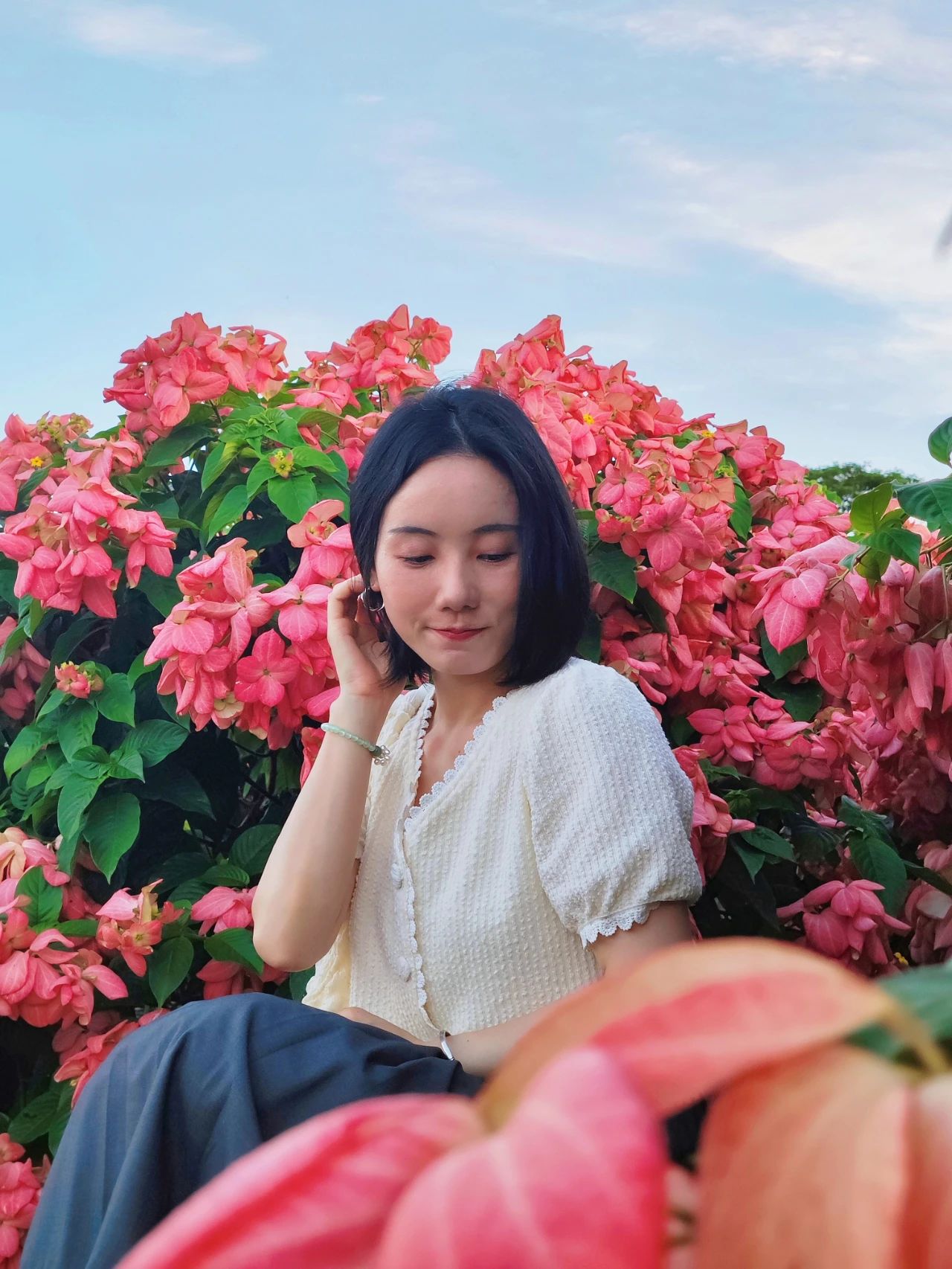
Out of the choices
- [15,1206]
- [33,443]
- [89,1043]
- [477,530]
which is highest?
[33,443]

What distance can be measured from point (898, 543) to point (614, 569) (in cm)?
59

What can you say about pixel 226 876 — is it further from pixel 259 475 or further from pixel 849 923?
pixel 849 923

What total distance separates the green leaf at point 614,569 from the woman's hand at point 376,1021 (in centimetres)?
74

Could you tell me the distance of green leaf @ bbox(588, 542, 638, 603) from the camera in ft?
6.90

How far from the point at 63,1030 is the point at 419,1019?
0.61 metres

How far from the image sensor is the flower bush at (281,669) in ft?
6.21

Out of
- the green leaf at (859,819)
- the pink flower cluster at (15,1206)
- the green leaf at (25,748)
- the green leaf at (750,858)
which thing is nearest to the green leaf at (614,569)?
the green leaf at (750,858)

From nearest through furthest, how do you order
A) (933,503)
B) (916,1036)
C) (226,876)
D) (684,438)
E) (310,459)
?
(916,1036) → (933,503) → (226,876) → (310,459) → (684,438)

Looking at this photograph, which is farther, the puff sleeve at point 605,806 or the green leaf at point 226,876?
the green leaf at point 226,876

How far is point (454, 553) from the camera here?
1.66 meters

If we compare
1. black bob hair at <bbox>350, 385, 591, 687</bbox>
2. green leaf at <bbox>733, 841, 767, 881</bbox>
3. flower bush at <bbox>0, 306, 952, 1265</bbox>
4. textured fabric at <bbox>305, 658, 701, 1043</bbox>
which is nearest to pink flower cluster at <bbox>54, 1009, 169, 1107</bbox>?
flower bush at <bbox>0, 306, 952, 1265</bbox>

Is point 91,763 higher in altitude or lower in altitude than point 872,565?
lower

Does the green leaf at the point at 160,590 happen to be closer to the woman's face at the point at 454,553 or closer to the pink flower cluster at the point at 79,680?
the pink flower cluster at the point at 79,680

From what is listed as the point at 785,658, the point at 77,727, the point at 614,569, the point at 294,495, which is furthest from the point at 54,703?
the point at 785,658
